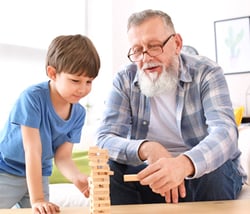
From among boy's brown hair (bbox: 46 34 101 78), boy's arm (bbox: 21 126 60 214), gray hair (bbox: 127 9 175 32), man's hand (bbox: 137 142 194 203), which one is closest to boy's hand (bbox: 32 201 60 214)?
boy's arm (bbox: 21 126 60 214)

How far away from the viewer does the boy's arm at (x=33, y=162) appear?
119cm

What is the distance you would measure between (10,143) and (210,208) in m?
0.76

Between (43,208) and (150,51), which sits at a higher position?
(150,51)

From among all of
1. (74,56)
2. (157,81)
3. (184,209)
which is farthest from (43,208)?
(157,81)

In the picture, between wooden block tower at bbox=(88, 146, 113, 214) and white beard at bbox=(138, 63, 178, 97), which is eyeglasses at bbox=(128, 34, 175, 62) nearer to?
white beard at bbox=(138, 63, 178, 97)

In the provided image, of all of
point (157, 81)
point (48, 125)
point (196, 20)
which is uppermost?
point (196, 20)

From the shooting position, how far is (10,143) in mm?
1405

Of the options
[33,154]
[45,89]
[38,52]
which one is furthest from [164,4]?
[33,154]

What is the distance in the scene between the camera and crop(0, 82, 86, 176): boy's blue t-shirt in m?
1.31

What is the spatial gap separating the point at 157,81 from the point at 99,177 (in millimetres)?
675

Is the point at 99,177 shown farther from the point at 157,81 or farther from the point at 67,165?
the point at 157,81

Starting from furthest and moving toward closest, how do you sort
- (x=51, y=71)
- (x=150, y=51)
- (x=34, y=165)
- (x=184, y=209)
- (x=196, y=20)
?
(x=196, y=20)
(x=150, y=51)
(x=51, y=71)
(x=34, y=165)
(x=184, y=209)

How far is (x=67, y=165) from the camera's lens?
142 centimetres

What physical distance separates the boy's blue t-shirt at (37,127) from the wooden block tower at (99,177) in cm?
48
